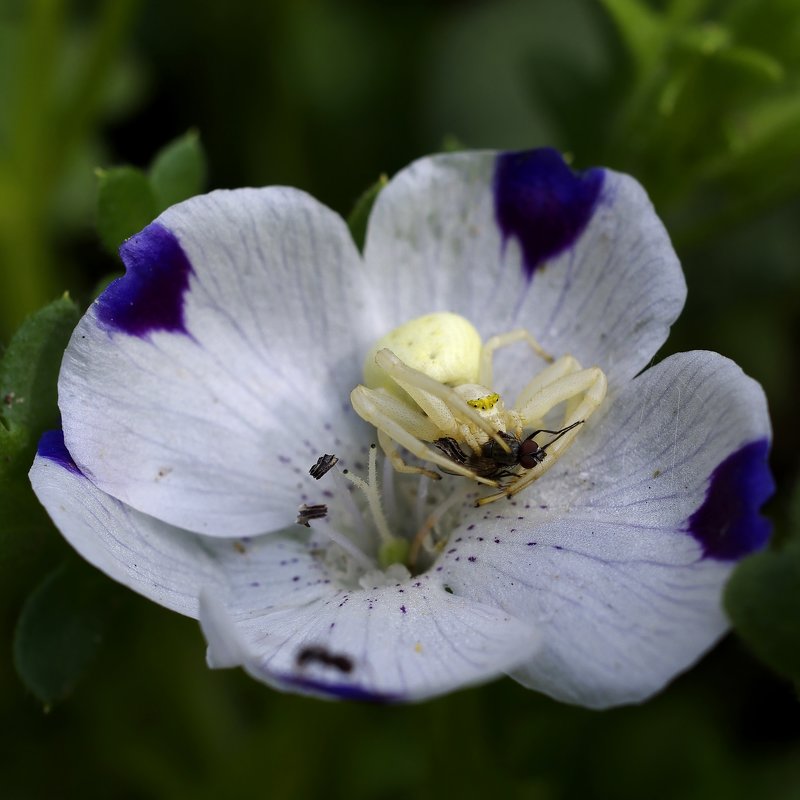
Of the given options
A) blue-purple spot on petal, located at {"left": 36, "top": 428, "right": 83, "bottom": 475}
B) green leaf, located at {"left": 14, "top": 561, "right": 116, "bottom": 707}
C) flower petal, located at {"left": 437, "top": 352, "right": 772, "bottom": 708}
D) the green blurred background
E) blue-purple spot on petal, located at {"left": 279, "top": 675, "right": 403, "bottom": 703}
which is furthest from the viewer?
the green blurred background

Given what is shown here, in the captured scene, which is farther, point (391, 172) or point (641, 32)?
point (391, 172)

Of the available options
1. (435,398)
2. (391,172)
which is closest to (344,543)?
(435,398)

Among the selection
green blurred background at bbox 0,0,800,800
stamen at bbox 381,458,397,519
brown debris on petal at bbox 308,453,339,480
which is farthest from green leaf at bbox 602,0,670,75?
brown debris on petal at bbox 308,453,339,480

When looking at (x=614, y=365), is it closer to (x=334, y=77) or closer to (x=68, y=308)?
(x=68, y=308)

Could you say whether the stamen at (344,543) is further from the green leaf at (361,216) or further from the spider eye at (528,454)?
the green leaf at (361,216)

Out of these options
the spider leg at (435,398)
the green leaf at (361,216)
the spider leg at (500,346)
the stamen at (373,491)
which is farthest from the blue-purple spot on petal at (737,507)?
the green leaf at (361,216)

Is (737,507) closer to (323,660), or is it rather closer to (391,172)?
(323,660)

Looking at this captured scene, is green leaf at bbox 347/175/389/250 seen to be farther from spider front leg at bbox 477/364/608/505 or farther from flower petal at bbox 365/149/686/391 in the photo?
spider front leg at bbox 477/364/608/505
